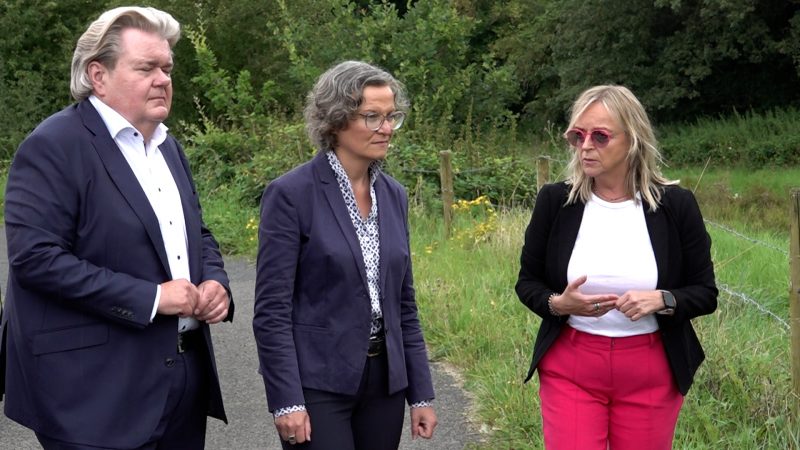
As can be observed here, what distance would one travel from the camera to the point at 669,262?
3605 mm

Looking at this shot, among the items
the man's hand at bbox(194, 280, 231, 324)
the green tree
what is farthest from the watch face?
the green tree

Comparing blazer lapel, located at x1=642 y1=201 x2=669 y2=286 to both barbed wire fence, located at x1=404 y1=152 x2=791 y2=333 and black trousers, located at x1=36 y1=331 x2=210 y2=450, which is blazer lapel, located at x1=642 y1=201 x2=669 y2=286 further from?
barbed wire fence, located at x1=404 y1=152 x2=791 y2=333

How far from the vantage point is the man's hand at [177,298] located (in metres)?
3.04

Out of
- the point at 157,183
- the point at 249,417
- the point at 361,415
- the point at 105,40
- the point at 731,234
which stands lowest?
the point at 731,234

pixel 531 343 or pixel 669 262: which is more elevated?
pixel 669 262

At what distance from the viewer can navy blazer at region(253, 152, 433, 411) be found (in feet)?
10.8

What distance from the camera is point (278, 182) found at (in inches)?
134

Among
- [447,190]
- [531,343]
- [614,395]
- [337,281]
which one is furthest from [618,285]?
[447,190]

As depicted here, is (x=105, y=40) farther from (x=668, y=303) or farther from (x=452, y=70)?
(x=452, y=70)

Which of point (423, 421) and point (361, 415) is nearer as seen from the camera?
point (361, 415)

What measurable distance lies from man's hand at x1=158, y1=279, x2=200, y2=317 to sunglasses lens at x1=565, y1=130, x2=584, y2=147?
4.74 ft

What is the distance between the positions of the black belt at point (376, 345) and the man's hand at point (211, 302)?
19.6 inches

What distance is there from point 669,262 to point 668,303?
176 millimetres

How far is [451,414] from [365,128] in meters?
3.05
